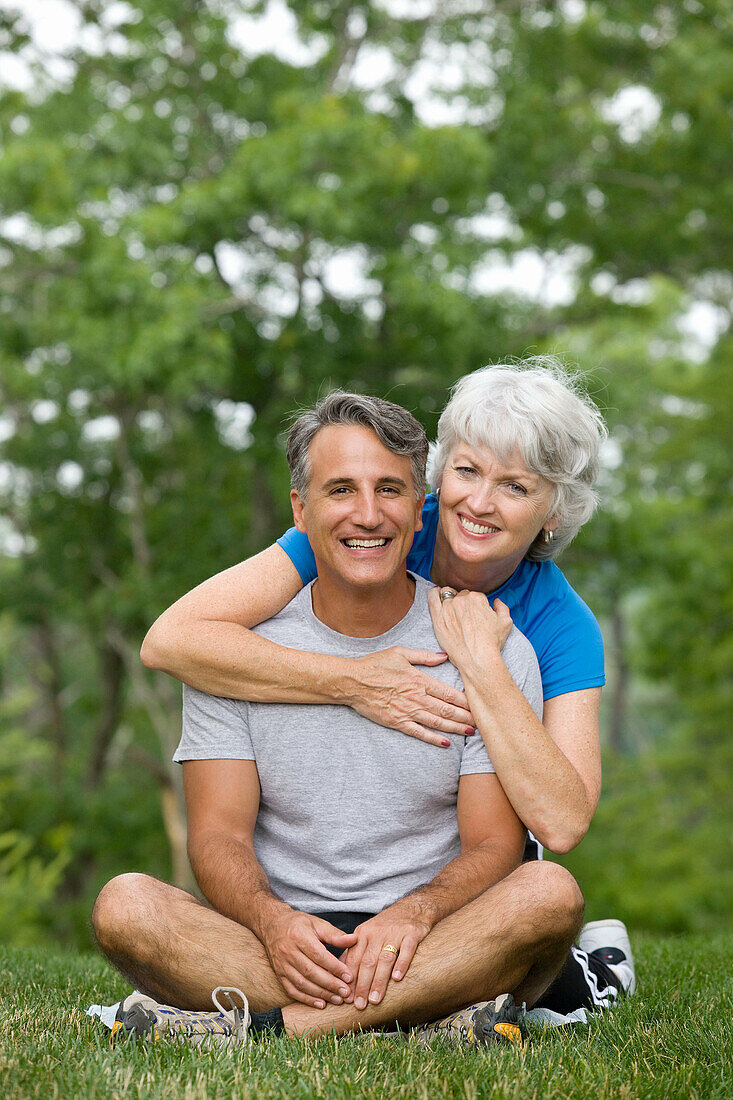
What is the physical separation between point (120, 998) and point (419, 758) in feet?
4.51

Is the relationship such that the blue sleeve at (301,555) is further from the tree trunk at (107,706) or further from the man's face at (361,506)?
the tree trunk at (107,706)

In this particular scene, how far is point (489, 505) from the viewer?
3350mm

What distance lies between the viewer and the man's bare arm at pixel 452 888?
2768mm

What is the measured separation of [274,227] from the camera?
1084cm

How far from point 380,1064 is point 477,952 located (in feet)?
1.51

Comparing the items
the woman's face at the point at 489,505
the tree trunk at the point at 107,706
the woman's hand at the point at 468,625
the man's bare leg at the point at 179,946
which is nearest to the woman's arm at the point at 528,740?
the woman's hand at the point at 468,625

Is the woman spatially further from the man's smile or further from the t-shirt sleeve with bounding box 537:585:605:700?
the man's smile

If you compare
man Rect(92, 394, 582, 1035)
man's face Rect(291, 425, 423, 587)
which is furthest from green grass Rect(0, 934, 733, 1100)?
man's face Rect(291, 425, 423, 587)

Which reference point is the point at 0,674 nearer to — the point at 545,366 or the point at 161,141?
the point at 161,141

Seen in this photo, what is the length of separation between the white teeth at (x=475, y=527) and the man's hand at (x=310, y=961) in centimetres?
123

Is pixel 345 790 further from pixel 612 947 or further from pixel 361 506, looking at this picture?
pixel 612 947

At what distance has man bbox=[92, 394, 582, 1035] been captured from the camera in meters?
2.81

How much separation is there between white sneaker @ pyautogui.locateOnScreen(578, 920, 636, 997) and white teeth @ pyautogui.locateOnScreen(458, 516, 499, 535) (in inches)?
59.4

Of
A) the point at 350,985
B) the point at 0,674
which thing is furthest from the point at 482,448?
the point at 0,674
